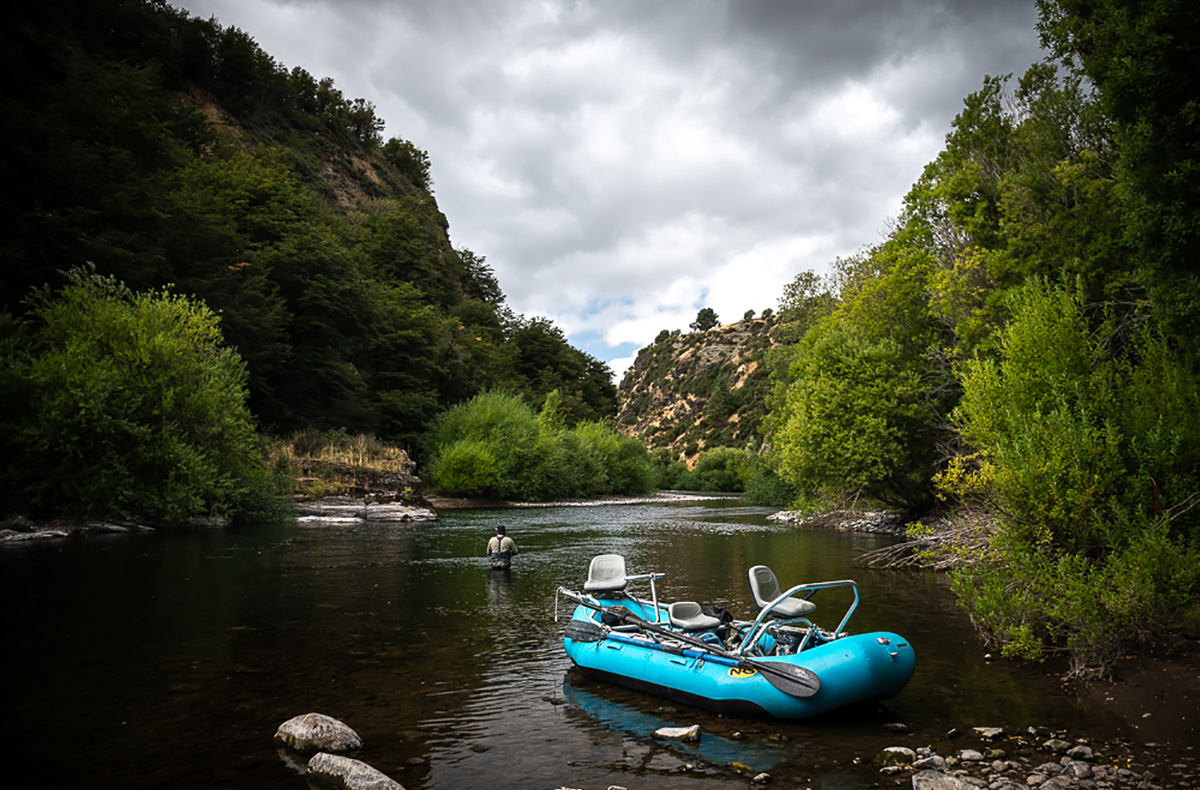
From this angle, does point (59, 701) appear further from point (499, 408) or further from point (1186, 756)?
point (499, 408)

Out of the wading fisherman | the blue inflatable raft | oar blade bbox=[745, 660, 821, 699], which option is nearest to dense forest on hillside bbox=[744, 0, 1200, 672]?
the blue inflatable raft

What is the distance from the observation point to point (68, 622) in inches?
466

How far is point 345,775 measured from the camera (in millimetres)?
6133

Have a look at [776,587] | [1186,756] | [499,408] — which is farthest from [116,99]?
[1186,756]

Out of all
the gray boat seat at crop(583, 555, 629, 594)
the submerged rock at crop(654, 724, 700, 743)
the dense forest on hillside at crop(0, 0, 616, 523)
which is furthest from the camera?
the dense forest on hillside at crop(0, 0, 616, 523)

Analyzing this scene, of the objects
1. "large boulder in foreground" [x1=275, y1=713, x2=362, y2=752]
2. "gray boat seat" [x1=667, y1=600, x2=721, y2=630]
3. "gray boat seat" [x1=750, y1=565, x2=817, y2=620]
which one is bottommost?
"large boulder in foreground" [x1=275, y1=713, x2=362, y2=752]

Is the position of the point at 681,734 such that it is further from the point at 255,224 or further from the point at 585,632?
the point at 255,224

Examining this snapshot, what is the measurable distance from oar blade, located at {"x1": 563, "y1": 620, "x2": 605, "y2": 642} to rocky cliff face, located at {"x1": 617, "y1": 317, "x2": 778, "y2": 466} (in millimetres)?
85803

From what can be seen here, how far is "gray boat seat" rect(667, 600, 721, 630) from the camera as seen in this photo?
9.24m

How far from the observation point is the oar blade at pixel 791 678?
750 centimetres

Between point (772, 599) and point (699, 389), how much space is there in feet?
410

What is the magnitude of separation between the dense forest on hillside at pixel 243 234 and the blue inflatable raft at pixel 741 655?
21.1 metres

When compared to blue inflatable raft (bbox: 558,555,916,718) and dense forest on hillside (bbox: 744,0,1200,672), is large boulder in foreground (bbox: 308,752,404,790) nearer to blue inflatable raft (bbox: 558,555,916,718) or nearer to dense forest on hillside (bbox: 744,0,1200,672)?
blue inflatable raft (bbox: 558,555,916,718)

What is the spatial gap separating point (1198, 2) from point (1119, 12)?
117cm
